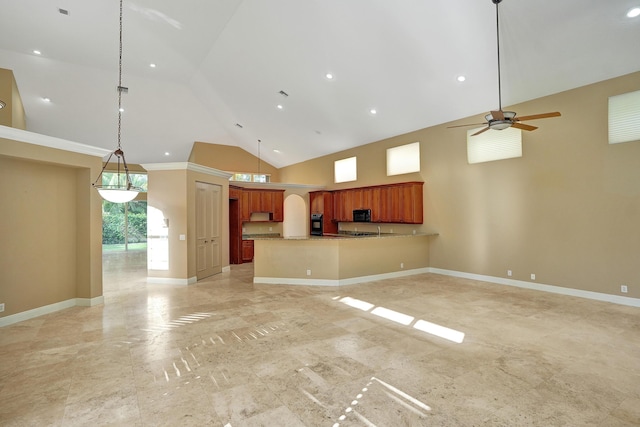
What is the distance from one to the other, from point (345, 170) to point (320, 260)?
16.2ft

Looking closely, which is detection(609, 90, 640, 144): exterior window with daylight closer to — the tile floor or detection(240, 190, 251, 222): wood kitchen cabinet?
the tile floor

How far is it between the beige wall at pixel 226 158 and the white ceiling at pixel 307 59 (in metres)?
1.97

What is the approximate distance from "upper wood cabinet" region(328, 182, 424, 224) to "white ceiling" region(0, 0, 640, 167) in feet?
5.15

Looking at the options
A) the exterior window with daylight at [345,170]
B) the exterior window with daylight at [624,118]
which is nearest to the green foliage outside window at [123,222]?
the exterior window with daylight at [345,170]

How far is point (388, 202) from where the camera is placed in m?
8.40

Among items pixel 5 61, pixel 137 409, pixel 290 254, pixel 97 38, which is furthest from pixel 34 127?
pixel 137 409

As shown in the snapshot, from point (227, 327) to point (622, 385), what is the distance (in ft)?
13.2

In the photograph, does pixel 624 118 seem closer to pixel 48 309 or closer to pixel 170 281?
pixel 170 281

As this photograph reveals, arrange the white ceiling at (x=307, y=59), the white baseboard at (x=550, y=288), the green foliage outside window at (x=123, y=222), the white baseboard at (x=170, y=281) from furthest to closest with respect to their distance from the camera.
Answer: the green foliage outside window at (x=123, y=222), the white baseboard at (x=170, y=281), the white baseboard at (x=550, y=288), the white ceiling at (x=307, y=59)

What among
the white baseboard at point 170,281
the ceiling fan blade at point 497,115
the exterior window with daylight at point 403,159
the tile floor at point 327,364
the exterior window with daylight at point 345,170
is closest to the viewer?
the tile floor at point 327,364

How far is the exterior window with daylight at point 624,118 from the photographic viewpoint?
4738mm

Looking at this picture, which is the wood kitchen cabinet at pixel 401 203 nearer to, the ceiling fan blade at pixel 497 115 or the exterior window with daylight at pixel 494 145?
the exterior window with daylight at pixel 494 145

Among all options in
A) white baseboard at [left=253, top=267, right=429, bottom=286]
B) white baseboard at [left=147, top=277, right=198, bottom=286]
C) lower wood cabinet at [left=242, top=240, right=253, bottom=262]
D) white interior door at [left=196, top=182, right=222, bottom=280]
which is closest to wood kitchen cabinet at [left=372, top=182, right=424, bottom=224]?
white baseboard at [left=253, top=267, right=429, bottom=286]

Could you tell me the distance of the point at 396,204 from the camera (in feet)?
26.9
